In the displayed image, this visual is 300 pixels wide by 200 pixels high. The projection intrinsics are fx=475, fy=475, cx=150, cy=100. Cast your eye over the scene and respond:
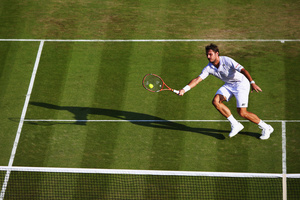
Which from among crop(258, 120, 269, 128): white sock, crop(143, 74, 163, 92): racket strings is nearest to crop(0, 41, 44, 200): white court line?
crop(143, 74, 163, 92): racket strings

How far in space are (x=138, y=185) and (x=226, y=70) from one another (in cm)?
320

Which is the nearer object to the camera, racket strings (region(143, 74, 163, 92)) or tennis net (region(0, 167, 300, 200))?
tennis net (region(0, 167, 300, 200))

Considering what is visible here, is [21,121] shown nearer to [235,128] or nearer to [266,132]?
[235,128]

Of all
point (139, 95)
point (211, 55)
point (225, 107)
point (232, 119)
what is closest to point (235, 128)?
point (232, 119)

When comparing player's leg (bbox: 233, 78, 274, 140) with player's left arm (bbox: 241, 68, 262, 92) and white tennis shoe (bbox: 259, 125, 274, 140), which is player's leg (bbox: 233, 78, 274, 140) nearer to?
white tennis shoe (bbox: 259, 125, 274, 140)

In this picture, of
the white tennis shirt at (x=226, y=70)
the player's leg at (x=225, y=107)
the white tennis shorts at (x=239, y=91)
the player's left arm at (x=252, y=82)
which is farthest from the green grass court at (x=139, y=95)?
the player's left arm at (x=252, y=82)

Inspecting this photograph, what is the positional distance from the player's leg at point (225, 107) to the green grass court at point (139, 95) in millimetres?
321

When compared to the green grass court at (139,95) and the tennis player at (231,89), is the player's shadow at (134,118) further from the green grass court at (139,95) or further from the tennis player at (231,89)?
the tennis player at (231,89)

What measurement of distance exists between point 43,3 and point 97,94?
5.02m

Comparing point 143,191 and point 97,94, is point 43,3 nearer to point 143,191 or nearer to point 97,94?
point 97,94

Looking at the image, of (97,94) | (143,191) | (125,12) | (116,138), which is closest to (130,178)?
(143,191)

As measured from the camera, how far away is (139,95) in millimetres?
12578

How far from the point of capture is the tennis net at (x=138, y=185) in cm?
1003

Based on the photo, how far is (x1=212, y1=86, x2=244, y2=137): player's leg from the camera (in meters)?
10.8
